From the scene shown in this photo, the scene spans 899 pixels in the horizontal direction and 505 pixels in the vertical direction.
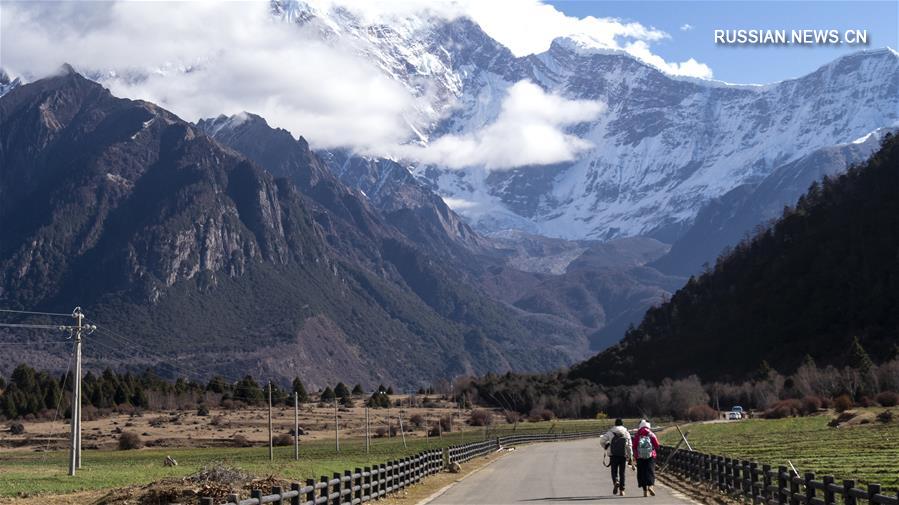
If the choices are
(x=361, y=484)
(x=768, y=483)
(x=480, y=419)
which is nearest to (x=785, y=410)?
(x=480, y=419)

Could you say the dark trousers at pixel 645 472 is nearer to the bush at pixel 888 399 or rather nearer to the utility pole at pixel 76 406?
the utility pole at pixel 76 406

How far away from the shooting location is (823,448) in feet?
193

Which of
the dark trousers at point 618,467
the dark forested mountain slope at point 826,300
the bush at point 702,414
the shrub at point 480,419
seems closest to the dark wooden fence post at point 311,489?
the dark trousers at point 618,467

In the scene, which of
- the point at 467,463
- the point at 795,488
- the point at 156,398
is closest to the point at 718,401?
the point at 156,398

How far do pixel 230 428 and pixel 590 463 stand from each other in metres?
84.5

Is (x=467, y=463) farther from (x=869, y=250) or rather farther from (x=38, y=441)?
(x=869, y=250)

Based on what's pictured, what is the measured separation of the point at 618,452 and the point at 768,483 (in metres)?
7.12

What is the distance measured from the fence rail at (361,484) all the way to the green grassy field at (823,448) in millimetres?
14511

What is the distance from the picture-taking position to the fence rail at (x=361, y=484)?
27859mm

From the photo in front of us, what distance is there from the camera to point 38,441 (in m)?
118

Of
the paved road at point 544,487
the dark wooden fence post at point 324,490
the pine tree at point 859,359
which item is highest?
the pine tree at point 859,359

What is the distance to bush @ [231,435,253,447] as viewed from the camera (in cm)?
11991

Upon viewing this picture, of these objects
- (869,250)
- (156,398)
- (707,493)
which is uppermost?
(869,250)

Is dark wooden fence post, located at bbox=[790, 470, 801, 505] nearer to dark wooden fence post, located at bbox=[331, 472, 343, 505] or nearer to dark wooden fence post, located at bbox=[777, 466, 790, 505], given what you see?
dark wooden fence post, located at bbox=[777, 466, 790, 505]
